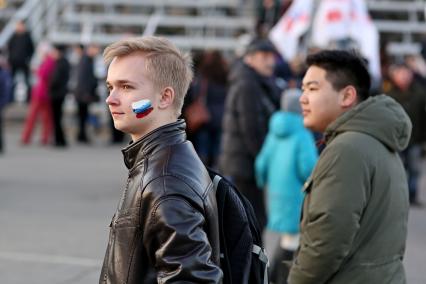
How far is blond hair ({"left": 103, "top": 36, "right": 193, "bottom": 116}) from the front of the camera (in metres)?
2.62

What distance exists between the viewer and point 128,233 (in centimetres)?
254

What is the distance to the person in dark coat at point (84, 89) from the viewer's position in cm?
1748

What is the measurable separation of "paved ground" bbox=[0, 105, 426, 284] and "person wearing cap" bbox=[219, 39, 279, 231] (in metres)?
1.35

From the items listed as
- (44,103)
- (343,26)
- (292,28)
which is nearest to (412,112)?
(343,26)

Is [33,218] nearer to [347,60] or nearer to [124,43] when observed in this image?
[347,60]

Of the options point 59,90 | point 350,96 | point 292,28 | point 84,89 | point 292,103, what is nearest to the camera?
point 350,96

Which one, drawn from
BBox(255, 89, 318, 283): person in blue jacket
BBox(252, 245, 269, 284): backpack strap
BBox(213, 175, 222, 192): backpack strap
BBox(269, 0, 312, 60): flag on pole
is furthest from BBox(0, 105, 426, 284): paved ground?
BBox(213, 175, 222, 192): backpack strap

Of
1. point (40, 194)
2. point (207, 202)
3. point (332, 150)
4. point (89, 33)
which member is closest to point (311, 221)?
point (332, 150)

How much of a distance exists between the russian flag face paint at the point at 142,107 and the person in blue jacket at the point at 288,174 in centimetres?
359

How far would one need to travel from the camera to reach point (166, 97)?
2646mm

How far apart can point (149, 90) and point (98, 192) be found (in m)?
9.01

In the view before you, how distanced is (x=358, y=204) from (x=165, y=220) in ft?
4.12

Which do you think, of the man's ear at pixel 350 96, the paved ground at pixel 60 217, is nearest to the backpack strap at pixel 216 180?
the man's ear at pixel 350 96

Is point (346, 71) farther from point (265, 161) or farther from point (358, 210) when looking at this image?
point (265, 161)
